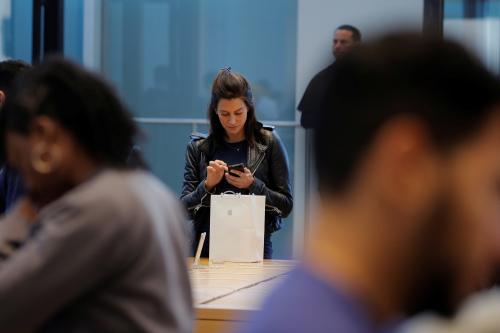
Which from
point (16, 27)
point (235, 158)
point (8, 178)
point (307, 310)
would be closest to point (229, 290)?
point (8, 178)

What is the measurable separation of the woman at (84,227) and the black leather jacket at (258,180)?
2.63 meters

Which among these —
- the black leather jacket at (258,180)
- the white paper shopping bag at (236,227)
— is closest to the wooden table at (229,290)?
the white paper shopping bag at (236,227)

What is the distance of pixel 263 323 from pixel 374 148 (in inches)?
6.8

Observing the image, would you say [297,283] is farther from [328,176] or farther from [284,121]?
[284,121]

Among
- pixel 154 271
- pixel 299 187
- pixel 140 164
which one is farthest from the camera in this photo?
pixel 299 187

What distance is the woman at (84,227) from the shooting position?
1595mm

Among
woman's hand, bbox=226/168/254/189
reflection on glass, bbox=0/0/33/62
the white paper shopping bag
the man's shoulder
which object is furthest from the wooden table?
reflection on glass, bbox=0/0/33/62

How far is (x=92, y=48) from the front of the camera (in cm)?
705

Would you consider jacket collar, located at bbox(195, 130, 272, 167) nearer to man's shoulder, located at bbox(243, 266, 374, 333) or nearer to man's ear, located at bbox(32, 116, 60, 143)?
man's ear, located at bbox(32, 116, 60, 143)

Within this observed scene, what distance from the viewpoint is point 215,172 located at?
434cm

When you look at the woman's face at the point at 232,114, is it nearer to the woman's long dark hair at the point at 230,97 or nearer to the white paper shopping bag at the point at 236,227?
the woman's long dark hair at the point at 230,97

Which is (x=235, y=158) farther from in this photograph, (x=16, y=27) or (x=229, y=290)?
(x=16, y=27)

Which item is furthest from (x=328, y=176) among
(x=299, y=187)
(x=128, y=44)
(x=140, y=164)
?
(x=128, y=44)

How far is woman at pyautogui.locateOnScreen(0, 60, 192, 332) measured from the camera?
5.23 feet
